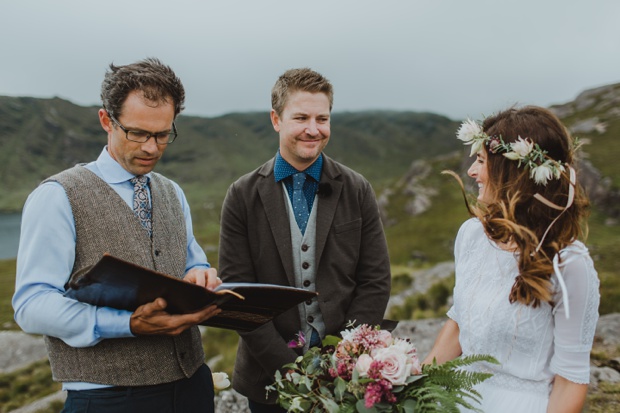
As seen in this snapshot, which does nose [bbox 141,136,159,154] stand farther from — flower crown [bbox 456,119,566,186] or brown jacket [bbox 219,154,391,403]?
flower crown [bbox 456,119,566,186]

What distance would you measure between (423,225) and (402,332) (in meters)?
29.3

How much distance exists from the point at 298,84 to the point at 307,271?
5.02 ft

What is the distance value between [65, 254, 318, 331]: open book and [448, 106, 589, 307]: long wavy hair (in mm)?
1321

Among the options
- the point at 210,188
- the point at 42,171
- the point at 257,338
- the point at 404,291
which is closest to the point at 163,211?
the point at 257,338

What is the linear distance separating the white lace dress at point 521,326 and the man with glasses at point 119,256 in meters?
1.72

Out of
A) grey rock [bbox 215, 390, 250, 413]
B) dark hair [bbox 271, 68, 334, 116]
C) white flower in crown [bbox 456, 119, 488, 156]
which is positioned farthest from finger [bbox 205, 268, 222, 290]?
grey rock [bbox 215, 390, 250, 413]

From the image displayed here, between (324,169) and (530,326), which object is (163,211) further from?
(530,326)

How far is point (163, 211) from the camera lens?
330 cm

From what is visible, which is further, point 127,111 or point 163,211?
point 163,211

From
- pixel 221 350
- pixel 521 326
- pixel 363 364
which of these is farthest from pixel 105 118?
pixel 221 350

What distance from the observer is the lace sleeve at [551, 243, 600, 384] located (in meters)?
2.60

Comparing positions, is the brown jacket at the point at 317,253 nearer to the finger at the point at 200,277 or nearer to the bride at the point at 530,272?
the finger at the point at 200,277

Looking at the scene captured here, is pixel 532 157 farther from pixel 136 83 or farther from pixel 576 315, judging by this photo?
pixel 136 83

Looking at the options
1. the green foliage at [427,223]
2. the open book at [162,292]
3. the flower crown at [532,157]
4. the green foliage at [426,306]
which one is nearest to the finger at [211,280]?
the open book at [162,292]
